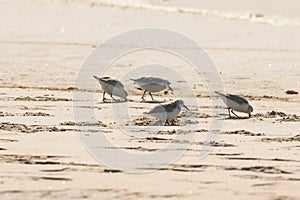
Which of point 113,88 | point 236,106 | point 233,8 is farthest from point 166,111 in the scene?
point 233,8

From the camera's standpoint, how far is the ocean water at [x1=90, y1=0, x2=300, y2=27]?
82.1 ft

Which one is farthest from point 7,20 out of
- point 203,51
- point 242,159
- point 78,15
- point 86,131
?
point 242,159

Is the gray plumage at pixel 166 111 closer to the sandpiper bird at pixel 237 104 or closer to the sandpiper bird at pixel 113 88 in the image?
the sandpiper bird at pixel 237 104

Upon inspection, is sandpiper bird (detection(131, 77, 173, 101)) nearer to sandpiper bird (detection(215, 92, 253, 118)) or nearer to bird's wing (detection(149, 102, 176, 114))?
sandpiper bird (detection(215, 92, 253, 118))

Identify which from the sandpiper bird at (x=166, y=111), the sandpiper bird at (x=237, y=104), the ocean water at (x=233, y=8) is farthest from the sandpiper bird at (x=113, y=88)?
the ocean water at (x=233, y=8)

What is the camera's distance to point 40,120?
33.6ft

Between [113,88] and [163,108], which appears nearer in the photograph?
[163,108]

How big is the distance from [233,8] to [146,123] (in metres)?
18.1

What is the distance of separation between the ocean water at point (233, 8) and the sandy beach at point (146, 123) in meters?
1.96

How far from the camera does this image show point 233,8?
91.0ft

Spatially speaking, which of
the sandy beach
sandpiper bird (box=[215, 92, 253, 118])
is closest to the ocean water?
the sandy beach

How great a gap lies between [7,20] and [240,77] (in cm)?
996

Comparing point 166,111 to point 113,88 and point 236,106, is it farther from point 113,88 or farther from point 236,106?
point 113,88

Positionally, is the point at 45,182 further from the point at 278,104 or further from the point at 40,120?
the point at 278,104
